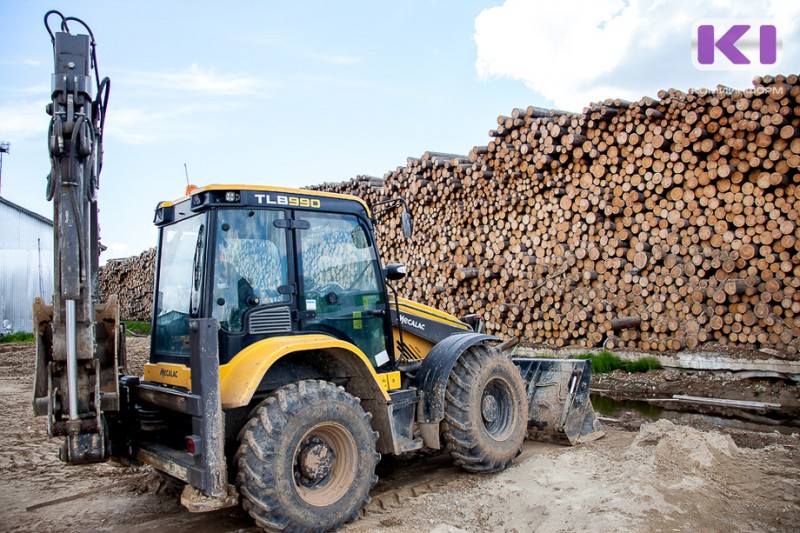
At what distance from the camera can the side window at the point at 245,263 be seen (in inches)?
168

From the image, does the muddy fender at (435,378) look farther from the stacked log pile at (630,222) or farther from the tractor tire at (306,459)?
the stacked log pile at (630,222)

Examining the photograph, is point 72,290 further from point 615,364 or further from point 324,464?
point 615,364

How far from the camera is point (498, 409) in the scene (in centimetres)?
579

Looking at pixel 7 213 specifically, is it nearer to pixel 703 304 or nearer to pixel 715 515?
pixel 703 304

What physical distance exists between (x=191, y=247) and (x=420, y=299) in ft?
29.0

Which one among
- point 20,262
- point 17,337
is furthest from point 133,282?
point 17,337

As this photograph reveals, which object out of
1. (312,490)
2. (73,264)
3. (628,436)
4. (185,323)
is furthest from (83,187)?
(628,436)

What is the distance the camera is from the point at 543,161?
412 inches

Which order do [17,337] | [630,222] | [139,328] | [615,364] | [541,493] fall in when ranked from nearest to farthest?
[541,493] → [615,364] → [630,222] → [17,337] → [139,328]

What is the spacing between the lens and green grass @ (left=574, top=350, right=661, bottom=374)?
9.05 meters

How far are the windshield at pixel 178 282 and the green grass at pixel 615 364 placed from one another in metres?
6.40

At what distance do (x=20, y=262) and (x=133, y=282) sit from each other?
18.3 feet

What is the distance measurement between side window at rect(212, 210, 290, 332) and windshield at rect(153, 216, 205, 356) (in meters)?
0.15

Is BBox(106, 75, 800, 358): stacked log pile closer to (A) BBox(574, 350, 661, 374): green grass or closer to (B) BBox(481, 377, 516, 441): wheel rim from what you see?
(A) BBox(574, 350, 661, 374): green grass
